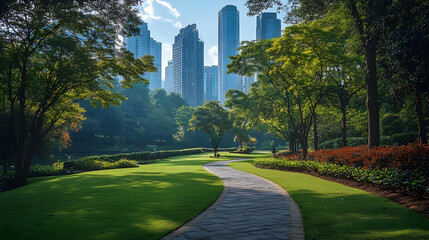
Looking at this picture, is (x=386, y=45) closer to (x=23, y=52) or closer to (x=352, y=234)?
(x=352, y=234)

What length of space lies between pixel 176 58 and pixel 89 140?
12570 cm

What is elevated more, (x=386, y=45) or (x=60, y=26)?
(x=60, y=26)

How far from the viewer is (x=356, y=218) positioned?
601 centimetres

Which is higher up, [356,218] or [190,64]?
[190,64]

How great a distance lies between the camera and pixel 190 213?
6816 mm

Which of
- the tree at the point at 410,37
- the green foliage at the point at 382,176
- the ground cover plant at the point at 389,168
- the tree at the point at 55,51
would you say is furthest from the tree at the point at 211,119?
the tree at the point at 410,37

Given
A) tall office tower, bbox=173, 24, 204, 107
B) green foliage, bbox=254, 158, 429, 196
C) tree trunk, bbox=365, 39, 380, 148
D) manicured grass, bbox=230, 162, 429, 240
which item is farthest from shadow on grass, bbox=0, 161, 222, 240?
tall office tower, bbox=173, 24, 204, 107

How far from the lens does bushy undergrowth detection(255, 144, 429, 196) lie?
7874 mm

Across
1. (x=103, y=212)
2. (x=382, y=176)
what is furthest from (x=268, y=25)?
(x=103, y=212)

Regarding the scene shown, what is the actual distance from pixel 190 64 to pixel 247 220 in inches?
6818

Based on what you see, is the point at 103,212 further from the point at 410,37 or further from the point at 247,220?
the point at 410,37

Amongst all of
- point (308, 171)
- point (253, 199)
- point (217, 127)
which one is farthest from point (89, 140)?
point (253, 199)

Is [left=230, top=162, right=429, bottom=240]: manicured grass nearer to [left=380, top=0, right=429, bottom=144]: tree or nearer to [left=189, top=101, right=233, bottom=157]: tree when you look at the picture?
[left=380, top=0, right=429, bottom=144]: tree

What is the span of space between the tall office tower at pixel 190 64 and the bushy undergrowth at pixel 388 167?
161261 mm
